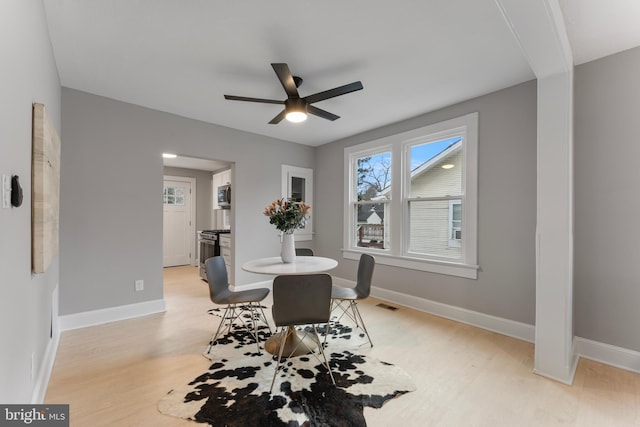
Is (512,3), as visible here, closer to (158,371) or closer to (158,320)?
(158,371)

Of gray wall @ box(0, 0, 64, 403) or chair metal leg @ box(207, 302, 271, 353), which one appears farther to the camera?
chair metal leg @ box(207, 302, 271, 353)

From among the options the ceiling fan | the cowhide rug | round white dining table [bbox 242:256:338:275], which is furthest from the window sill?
the ceiling fan

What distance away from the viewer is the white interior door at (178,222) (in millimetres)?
6605

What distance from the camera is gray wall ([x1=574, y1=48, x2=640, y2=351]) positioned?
2.25 metres

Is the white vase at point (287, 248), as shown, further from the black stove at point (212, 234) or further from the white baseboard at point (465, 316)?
the black stove at point (212, 234)

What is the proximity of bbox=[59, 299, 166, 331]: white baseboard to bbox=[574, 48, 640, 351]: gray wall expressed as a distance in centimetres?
450

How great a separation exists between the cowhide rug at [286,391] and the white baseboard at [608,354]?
168 cm

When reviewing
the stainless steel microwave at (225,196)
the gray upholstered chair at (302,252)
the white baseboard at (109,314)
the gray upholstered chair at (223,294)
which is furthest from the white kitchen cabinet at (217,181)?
the gray upholstered chair at (223,294)

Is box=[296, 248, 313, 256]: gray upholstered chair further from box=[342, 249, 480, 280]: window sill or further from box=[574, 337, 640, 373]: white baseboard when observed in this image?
box=[574, 337, 640, 373]: white baseboard

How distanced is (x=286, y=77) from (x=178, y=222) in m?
5.74

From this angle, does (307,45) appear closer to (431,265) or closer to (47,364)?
(431,265)

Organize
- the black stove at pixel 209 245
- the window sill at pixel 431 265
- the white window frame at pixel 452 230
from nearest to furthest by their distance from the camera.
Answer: the window sill at pixel 431 265 → the white window frame at pixel 452 230 → the black stove at pixel 209 245

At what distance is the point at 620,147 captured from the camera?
2305 millimetres

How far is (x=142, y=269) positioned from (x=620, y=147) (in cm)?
496
